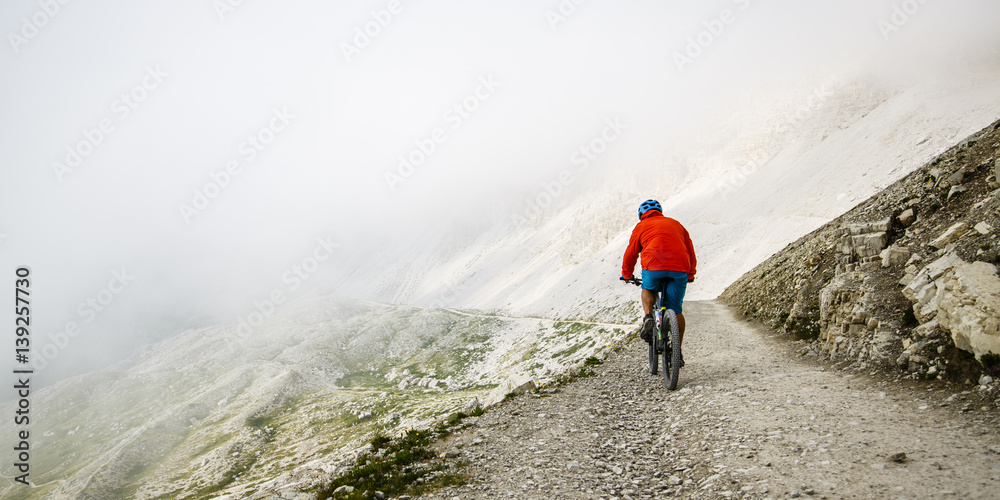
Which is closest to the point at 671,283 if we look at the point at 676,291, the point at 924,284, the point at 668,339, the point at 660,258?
the point at 676,291

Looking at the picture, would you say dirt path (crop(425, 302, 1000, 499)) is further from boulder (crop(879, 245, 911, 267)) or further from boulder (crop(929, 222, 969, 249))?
boulder (crop(929, 222, 969, 249))

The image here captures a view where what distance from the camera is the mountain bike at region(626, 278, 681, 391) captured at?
9.86 m

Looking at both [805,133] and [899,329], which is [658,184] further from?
[899,329]

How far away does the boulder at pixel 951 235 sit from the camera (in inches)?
386

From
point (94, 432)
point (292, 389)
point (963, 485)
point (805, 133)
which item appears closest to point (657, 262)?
point (963, 485)

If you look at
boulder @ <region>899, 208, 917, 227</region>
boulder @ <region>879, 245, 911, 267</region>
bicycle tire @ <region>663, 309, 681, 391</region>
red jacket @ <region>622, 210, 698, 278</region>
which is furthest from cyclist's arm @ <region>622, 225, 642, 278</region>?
boulder @ <region>899, 208, 917, 227</region>

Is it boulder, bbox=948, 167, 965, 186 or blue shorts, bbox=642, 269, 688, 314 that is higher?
boulder, bbox=948, 167, 965, 186

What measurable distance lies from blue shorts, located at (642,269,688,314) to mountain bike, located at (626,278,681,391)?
0.10 metres

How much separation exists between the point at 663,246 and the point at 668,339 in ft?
7.21

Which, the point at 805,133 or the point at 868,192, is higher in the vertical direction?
the point at 805,133

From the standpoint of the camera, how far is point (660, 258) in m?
9.62

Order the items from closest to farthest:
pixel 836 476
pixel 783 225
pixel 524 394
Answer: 1. pixel 836 476
2. pixel 524 394
3. pixel 783 225

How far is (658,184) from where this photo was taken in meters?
122

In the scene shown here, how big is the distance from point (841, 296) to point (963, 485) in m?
9.13
